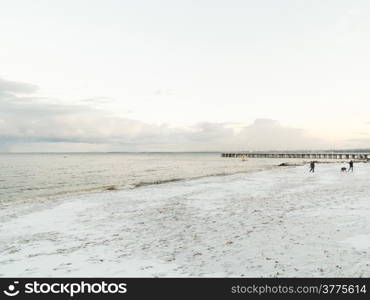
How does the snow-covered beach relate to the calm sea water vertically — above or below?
above

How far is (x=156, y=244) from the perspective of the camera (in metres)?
10.2

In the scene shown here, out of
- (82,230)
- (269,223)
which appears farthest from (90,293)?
(269,223)

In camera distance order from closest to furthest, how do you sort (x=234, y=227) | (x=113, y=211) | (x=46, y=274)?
1. (x=46, y=274)
2. (x=234, y=227)
3. (x=113, y=211)

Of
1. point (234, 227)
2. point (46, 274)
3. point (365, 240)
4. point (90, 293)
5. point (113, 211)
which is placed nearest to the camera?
point (90, 293)

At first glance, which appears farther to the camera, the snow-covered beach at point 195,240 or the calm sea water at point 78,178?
A: the calm sea water at point 78,178

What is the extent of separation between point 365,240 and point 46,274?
950cm

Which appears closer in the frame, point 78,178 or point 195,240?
point 195,240

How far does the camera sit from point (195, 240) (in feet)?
34.6

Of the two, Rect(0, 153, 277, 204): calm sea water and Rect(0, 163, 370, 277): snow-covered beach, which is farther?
Rect(0, 153, 277, 204): calm sea water

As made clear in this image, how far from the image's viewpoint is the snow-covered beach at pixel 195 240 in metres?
7.96

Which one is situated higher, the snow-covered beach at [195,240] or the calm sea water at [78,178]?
the snow-covered beach at [195,240]

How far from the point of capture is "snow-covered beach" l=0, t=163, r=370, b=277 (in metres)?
7.96

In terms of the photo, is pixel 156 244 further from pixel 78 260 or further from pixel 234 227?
pixel 234 227

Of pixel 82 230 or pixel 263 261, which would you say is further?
pixel 82 230
